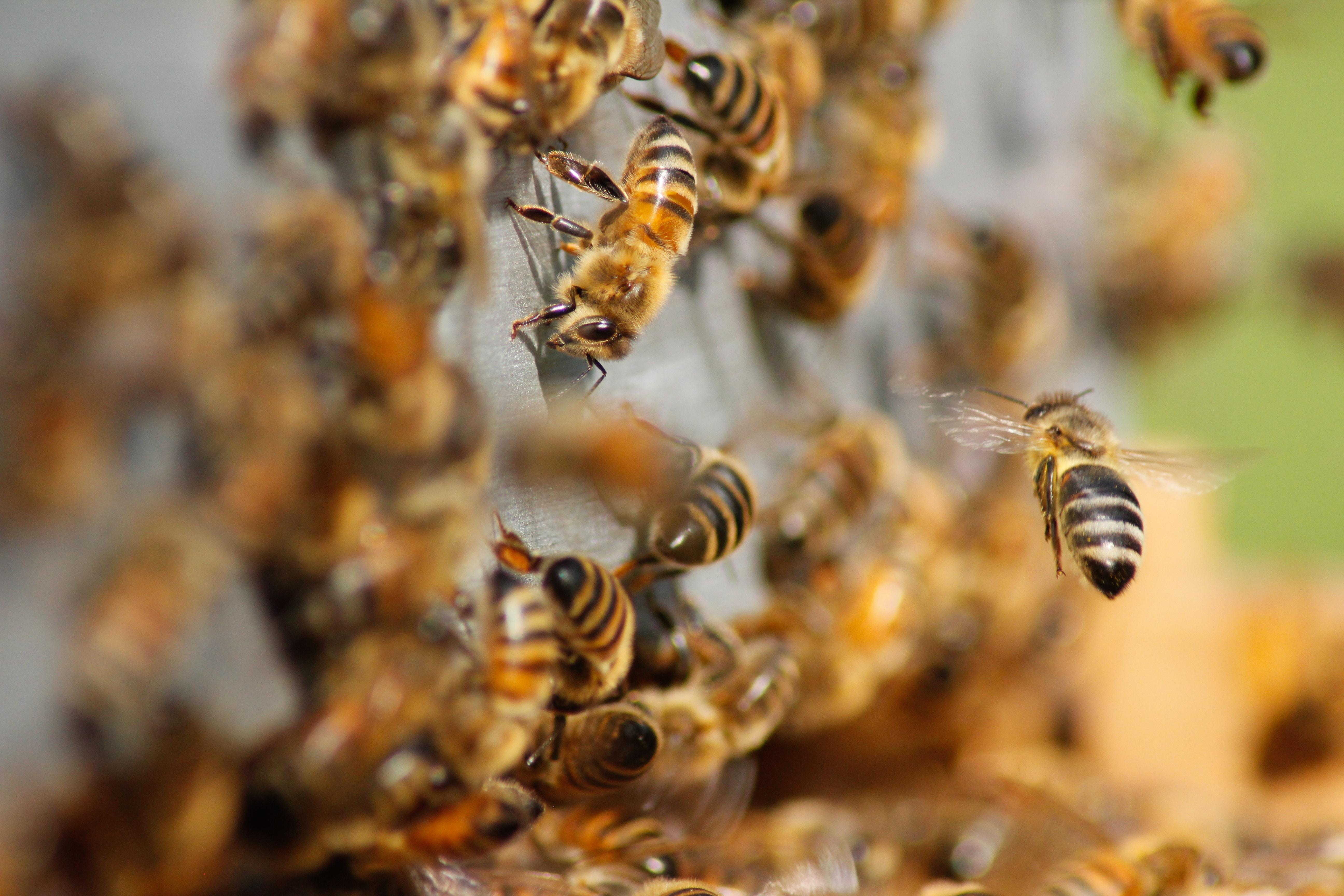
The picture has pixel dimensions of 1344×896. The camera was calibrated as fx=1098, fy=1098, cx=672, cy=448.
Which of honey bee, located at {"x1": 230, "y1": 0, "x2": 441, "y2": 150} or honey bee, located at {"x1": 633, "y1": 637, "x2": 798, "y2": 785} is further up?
honey bee, located at {"x1": 230, "y1": 0, "x2": 441, "y2": 150}

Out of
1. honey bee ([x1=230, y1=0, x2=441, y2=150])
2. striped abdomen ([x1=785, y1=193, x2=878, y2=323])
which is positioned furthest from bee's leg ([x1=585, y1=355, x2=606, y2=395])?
striped abdomen ([x1=785, y1=193, x2=878, y2=323])

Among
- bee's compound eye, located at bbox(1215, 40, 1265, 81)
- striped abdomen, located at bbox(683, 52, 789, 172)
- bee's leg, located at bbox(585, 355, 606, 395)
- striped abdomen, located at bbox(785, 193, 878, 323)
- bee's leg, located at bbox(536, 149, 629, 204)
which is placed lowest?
bee's leg, located at bbox(585, 355, 606, 395)

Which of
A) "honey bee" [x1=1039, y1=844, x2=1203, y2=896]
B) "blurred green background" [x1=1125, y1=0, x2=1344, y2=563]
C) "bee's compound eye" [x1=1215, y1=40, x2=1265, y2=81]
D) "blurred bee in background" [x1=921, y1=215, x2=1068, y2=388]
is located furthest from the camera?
"blurred green background" [x1=1125, y1=0, x2=1344, y2=563]

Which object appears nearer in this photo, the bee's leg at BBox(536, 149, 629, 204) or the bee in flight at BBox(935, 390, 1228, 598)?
the bee's leg at BBox(536, 149, 629, 204)

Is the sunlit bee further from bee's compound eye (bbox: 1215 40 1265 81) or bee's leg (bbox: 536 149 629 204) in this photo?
bee's compound eye (bbox: 1215 40 1265 81)

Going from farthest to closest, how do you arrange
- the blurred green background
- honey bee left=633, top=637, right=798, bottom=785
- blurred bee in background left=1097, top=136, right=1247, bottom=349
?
the blurred green background < blurred bee in background left=1097, top=136, right=1247, bottom=349 < honey bee left=633, top=637, right=798, bottom=785

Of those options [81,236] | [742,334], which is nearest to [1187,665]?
[742,334]

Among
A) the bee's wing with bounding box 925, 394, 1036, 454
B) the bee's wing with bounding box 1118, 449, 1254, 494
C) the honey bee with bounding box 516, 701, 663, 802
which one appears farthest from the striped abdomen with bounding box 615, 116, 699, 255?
the bee's wing with bounding box 1118, 449, 1254, 494

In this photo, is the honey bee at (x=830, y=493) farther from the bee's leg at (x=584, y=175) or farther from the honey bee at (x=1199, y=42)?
the honey bee at (x=1199, y=42)

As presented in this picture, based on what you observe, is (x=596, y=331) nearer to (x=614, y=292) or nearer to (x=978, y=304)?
(x=614, y=292)
